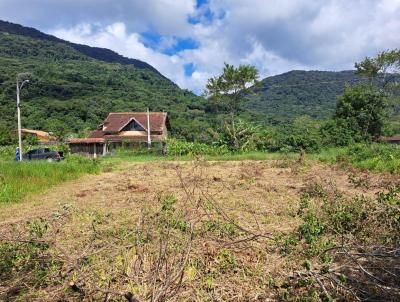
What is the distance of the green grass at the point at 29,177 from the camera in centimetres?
967

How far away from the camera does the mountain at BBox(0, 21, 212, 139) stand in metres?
59.0

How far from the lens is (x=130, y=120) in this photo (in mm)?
42312

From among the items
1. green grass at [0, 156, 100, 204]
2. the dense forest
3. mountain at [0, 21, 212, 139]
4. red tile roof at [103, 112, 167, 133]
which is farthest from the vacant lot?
mountain at [0, 21, 212, 139]

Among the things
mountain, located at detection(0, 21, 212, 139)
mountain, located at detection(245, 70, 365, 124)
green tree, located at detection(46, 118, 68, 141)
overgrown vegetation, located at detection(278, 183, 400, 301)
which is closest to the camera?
overgrown vegetation, located at detection(278, 183, 400, 301)

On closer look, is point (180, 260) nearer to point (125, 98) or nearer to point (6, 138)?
point (6, 138)

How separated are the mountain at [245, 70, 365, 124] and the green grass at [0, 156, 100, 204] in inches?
2768

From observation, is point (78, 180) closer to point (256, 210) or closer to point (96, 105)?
point (256, 210)

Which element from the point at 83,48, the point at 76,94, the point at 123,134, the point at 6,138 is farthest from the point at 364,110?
the point at 83,48

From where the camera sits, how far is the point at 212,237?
466cm

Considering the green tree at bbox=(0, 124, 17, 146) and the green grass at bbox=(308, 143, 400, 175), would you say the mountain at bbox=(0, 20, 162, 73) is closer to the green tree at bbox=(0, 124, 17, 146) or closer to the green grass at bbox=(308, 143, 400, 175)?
the green tree at bbox=(0, 124, 17, 146)

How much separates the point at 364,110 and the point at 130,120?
2318 cm

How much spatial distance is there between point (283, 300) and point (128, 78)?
104 metres

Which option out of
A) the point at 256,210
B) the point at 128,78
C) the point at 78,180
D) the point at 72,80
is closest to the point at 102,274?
the point at 256,210

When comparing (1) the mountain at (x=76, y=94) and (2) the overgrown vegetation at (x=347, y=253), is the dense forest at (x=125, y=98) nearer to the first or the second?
(1) the mountain at (x=76, y=94)
